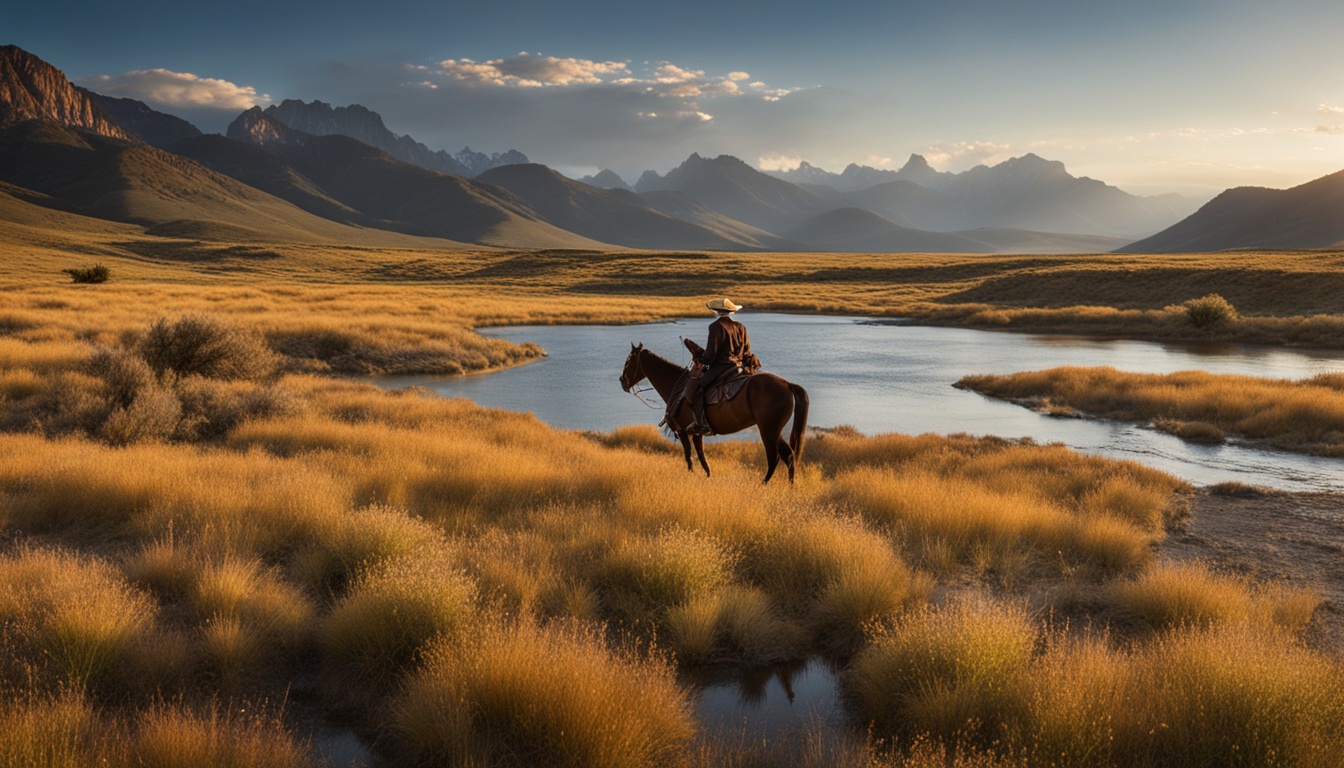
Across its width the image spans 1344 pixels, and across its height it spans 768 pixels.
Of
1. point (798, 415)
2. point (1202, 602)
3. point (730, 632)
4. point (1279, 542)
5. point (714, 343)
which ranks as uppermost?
point (714, 343)

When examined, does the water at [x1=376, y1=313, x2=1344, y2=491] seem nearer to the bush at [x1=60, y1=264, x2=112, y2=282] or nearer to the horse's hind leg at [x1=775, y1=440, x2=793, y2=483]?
the horse's hind leg at [x1=775, y1=440, x2=793, y2=483]

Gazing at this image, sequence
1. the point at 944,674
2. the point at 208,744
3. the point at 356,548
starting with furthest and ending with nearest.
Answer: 1. the point at 356,548
2. the point at 944,674
3. the point at 208,744

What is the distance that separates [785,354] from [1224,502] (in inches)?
990

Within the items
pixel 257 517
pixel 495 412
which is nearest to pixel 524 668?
pixel 257 517

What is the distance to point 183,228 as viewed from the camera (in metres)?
191

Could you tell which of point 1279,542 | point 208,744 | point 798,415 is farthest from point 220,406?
point 1279,542

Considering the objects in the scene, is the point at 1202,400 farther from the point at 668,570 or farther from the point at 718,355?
the point at 668,570

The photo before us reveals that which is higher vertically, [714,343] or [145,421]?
[714,343]

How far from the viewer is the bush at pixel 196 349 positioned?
2028 centimetres

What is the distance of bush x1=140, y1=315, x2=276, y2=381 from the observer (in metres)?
20.3

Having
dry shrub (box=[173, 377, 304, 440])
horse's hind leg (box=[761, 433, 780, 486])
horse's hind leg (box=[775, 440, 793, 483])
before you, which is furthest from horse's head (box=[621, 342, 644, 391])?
dry shrub (box=[173, 377, 304, 440])

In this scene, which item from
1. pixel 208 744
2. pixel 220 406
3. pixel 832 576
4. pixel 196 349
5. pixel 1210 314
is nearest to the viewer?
pixel 208 744

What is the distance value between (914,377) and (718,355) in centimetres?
2111

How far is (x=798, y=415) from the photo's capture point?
10992mm
